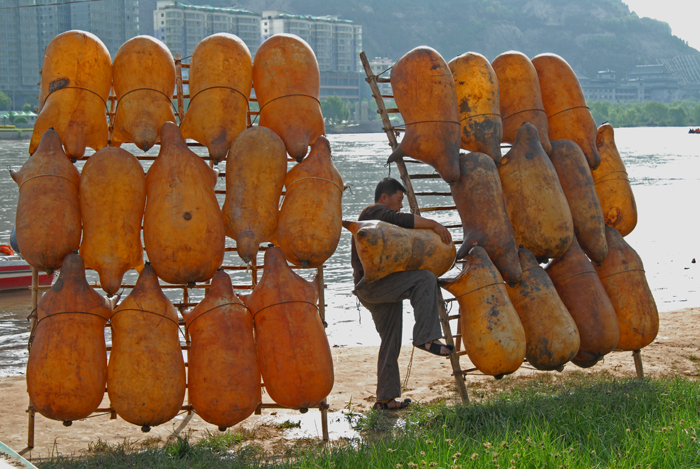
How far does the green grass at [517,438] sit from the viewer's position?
3.75 meters

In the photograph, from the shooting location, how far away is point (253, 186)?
4.61 metres

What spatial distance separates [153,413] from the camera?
4086 mm

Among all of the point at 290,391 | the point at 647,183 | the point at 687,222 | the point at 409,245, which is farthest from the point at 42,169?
the point at 647,183

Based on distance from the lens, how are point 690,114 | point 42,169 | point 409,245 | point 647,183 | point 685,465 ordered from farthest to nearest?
1. point 690,114
2. point 647,183
3. point 409,245
4. point 42,169
5. point 685,465

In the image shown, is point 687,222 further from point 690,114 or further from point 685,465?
point 690,114

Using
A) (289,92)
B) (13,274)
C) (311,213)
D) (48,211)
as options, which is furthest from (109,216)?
(13,274)

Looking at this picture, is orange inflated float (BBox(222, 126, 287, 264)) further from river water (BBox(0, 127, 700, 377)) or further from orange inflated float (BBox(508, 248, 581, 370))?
river water (BBox(0, 127, 700, 377))

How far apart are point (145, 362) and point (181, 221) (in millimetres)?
845

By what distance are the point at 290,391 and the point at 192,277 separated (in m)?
0.92

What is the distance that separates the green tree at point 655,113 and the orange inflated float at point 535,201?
408 ft

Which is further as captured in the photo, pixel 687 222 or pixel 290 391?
pixel 687 222

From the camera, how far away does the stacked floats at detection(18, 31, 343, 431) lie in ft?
13.6

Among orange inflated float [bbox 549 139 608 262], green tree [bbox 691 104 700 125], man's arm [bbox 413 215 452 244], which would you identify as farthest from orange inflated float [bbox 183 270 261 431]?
green tree [bbox 691 104 700 125]

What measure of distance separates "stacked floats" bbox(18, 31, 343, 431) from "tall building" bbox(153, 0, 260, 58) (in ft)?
452
